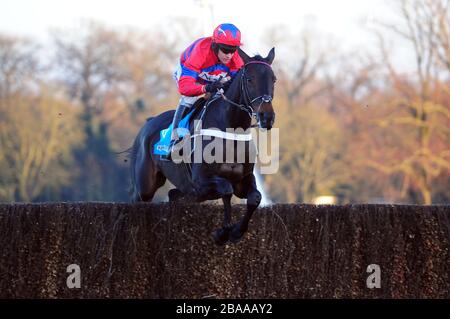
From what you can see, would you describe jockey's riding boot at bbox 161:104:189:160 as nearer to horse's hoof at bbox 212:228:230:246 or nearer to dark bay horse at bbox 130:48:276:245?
dark bay horse at bbox 130:48:276:245

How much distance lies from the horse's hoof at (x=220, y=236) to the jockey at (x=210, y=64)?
137 centimetres

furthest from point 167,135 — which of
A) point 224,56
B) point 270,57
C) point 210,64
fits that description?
point 270,57

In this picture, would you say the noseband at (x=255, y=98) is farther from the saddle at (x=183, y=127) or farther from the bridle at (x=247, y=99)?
the saddle at (x=183, y=127)

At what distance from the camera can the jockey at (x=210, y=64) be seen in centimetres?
816

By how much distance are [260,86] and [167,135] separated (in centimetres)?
185

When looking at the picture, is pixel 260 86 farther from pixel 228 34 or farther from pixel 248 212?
pixel 248 212

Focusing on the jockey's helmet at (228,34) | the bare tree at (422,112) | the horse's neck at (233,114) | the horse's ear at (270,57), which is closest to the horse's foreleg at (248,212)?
the horse's neck at (233,114)

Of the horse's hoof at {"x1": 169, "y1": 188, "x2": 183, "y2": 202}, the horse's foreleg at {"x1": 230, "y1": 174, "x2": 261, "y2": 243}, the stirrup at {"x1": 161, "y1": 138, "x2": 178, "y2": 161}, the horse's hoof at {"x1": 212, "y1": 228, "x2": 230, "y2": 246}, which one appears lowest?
the horse's hoof at {"x1": 212, "y1": 228, "x2": 230, "y2": 246}

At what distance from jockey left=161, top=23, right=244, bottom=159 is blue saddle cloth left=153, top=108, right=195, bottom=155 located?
26 centimetres

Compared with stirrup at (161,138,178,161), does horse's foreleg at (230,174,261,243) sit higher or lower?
lower

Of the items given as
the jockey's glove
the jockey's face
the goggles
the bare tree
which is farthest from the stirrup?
the bare tree

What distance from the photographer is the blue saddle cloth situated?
8.69 m

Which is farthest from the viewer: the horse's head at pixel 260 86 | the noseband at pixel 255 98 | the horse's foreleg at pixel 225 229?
the horse's foreleg at pixel 225 229
